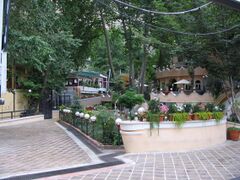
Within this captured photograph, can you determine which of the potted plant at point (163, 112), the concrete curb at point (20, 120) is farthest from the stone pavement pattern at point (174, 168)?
the concrete curb at point (20, 120)

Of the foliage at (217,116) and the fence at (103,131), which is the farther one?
the foliage at (217,116)

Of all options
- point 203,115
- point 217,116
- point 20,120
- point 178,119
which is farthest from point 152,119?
point 20,120

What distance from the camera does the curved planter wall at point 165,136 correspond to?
9070 mm

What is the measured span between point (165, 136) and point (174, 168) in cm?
205

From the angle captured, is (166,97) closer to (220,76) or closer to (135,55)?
(135,55)

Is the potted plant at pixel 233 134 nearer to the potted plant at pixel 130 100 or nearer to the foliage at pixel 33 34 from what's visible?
the potted plant at pixel 130 100

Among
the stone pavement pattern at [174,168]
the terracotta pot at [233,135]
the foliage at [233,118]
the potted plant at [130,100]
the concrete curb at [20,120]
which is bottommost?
the stone pavement pattern at [174,168]

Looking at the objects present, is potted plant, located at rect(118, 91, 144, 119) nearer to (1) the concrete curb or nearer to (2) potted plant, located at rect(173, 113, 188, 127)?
(2) potted plant, located at rect(173, 113, 188, 127)

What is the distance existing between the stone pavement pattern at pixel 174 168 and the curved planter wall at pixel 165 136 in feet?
1.00

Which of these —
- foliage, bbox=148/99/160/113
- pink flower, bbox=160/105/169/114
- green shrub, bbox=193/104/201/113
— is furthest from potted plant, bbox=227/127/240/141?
foliage, bbox=148/99/160/113

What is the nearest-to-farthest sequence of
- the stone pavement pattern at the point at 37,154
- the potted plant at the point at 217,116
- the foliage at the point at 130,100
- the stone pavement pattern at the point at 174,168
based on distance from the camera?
the stone pavement pattern at the point at 174,168
the stone pavement pattern at the point at 37,154
the potted plant at the point at 217,116
the foliage at the point at 130,100

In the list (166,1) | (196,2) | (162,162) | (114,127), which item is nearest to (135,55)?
(166,1)

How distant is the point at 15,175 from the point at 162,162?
131 inches

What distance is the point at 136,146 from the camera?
29.8 ft
